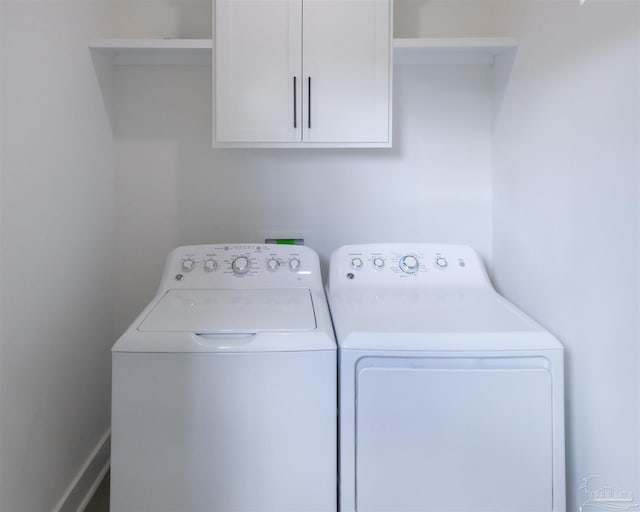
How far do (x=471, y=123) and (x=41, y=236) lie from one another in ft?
5.73

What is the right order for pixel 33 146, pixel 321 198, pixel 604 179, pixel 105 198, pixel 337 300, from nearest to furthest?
pixel 604 179 → pixel 33 146 → pixel 337 300 → pixel 105 198 → pixel 321 198

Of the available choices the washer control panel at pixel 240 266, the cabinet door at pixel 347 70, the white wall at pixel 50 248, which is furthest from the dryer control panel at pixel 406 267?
the white wall at pixel 50 248

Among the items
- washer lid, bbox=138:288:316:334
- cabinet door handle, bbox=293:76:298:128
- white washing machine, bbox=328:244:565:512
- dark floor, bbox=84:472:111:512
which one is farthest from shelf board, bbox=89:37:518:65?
dark floor, bbox=84:472:111:512

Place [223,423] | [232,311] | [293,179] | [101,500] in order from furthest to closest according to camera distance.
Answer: [293,179], [101,500], [232,311], [223,423]

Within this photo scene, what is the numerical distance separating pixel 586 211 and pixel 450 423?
0.70 metres

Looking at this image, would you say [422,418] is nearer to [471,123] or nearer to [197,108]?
[471,123]

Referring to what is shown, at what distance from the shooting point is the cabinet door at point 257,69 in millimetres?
1574

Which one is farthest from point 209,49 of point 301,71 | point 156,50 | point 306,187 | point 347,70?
point 306,187

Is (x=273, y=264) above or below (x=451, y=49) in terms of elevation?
below

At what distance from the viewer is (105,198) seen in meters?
1.82

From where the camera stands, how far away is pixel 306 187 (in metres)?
1.95

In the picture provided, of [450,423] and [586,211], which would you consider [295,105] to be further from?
[450,423]

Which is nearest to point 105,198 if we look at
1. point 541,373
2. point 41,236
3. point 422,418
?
point 41,236

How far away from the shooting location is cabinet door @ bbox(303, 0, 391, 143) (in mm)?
1582
